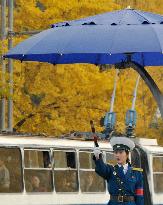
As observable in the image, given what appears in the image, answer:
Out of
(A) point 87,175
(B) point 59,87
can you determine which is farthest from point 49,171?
(B) point 59,87

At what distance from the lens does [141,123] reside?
137 feet

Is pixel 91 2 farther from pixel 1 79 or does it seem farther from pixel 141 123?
pixel 141 123

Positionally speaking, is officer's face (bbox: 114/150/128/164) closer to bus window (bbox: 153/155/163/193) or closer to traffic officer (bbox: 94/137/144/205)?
traffic officer (bbox: 94/137/144/205)

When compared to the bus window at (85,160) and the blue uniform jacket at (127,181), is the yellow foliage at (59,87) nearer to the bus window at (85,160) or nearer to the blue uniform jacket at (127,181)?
the bus window at (85,160)

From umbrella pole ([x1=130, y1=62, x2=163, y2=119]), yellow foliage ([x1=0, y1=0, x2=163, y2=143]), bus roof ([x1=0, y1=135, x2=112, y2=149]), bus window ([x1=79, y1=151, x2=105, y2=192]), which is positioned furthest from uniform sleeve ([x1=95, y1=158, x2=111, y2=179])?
yellow foliage ([x1=0, y1=0, x2=163, y2=143])

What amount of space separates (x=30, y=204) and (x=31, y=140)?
135cm

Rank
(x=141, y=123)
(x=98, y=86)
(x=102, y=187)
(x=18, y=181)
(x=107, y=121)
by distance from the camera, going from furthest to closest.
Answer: (x=141, y=123), (x=98, y=86), (x=107, y=121), (x=102, y=187), (x=18, y=181)

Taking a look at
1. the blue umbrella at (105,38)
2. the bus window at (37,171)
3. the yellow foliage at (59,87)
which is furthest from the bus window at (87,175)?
the blue umbrella at (105,38)

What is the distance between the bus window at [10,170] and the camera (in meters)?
20.0

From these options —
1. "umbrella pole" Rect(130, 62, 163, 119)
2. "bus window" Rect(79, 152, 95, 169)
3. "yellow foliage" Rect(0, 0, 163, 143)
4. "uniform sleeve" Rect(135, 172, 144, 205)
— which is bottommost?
"uniform sleeve" Rect(135, 172, 144, 205)

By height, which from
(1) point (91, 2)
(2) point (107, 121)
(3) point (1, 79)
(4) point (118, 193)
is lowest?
(4) point (118, 193)

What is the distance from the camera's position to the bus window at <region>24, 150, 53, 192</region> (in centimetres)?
2077

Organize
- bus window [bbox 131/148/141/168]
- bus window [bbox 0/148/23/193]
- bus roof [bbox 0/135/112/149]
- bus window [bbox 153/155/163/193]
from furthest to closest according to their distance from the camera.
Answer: bus window [bbox 153/155/163/193] < bus window [bbox 131/148/141/168] < bus roof [bbox 0/135/112/149] < bus window [bbox 0/148/23/193]

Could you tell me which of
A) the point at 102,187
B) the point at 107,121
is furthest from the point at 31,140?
the point at 107,121
